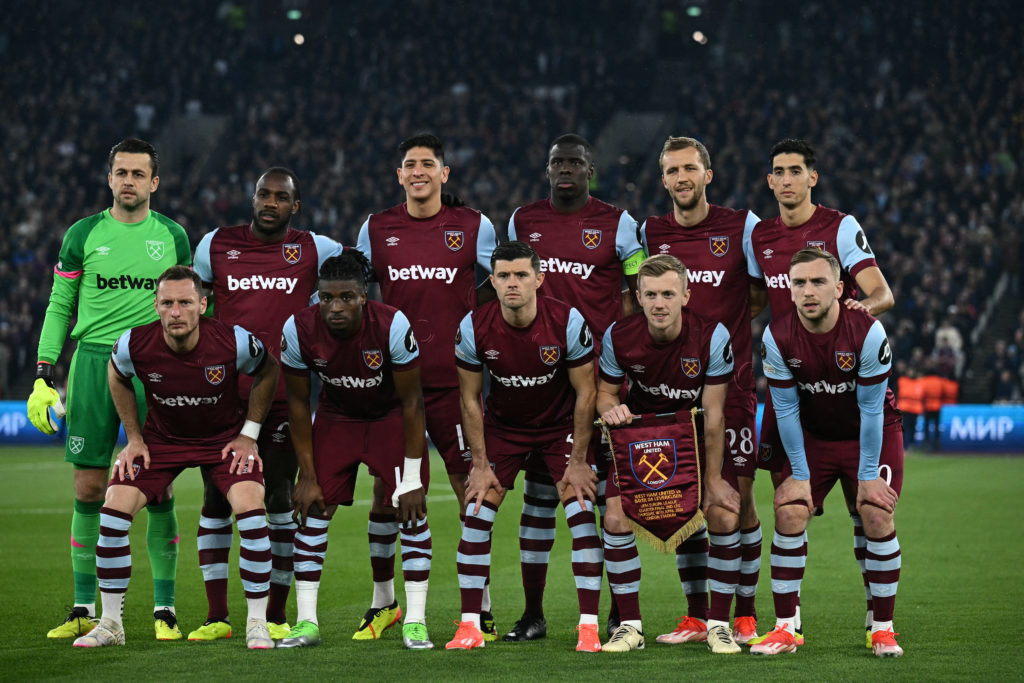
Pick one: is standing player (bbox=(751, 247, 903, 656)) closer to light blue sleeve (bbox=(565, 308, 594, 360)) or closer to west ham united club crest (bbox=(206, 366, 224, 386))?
light blue sleeve (bbox=(565, 308, 594, 360))

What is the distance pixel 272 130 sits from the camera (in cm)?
3253

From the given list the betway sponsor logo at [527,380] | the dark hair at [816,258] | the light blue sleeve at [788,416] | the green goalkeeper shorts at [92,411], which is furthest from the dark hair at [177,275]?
the dark hair at [816,258]

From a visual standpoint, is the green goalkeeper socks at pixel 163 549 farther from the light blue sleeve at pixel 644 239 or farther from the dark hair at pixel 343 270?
the light blue sleeve at pixel 644 239

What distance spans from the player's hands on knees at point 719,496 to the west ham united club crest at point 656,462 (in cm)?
26

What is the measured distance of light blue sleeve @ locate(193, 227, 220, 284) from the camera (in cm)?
708

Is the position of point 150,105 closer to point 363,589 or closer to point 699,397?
point 363,589

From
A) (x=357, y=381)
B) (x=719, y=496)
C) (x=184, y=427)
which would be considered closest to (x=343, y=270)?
(x=357, y=381)

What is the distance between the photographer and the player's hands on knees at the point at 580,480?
6422mm

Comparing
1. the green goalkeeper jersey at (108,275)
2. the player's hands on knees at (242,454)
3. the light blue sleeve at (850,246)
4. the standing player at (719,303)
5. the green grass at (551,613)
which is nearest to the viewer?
the green grass at (551,613)

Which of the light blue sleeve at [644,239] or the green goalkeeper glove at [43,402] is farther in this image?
the light blue sleeve at [644,239]

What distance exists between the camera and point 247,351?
6539 mm

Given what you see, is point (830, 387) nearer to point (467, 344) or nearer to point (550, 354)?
point (550, 354)

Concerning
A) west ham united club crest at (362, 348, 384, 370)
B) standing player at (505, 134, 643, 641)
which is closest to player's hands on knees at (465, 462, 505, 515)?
standing player at (505, 134, 643, 641)

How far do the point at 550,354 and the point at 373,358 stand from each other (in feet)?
3.01
